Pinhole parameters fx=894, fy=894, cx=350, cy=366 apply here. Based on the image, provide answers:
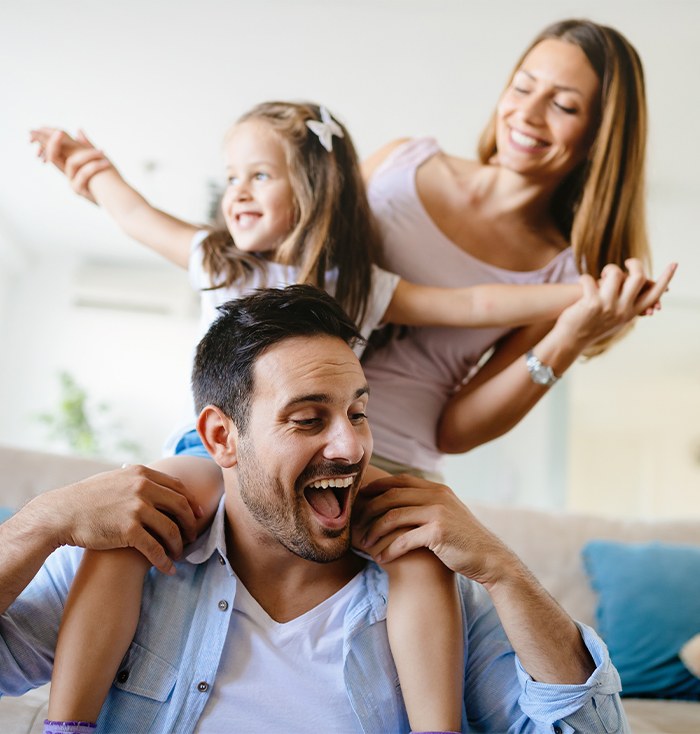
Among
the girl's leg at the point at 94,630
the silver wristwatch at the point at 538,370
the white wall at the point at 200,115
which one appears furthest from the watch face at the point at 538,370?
the white wall at the point at 200,115

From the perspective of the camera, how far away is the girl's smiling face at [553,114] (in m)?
1.65

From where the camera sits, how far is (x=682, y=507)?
8172mm

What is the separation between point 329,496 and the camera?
116 cm

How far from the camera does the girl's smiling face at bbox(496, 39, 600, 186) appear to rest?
65.1 inches

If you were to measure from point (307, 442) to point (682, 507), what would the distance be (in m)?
7.79

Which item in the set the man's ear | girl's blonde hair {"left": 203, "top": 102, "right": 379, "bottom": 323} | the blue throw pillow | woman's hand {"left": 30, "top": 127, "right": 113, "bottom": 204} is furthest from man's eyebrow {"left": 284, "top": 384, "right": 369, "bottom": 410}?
the blue throw pillow

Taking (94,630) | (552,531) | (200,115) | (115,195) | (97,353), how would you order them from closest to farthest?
(94,630) → (115,195) → (552,531) → (200,115) → (97,353)

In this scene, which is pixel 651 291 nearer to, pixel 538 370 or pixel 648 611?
pixel 538 370

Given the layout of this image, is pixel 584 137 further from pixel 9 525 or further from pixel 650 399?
pixel 650 399

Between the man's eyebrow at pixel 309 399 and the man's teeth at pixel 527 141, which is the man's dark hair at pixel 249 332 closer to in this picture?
the man's eyebrow at pixel 309 399

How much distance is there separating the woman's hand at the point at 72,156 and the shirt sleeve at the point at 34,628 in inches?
28.6

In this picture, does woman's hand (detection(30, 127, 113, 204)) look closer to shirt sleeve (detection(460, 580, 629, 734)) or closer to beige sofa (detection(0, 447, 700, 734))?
beige sofa (detection(0, 447, 700, 734))

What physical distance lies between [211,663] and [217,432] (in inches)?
11.8

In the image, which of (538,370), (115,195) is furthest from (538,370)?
(115,195)
